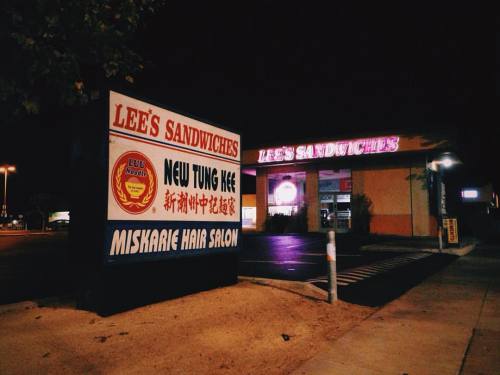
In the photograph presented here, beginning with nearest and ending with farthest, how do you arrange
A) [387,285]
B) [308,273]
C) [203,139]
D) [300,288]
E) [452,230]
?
1. [203,139]
2. [300,288]
3. [387,285]
4. [308,273]
5. [452,230]

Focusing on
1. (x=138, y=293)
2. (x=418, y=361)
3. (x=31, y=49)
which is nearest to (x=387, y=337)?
(x=418, y=361)

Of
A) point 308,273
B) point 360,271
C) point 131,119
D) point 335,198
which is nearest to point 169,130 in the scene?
point 131,119

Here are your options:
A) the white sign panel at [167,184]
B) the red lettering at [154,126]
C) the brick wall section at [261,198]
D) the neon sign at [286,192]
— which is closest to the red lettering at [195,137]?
the white sign panel at [167,184]

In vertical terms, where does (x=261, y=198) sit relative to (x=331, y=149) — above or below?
below

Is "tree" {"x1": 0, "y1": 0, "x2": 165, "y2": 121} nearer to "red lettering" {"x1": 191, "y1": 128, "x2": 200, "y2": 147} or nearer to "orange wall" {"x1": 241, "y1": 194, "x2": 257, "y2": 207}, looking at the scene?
"red lettering" {"x1": 191, "y1": 128, "x2": 200, "y2": 147}

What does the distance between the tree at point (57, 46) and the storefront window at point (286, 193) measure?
2372cm

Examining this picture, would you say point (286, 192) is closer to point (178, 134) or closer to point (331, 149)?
point (331, 149)

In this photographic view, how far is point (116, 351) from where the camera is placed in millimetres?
4043

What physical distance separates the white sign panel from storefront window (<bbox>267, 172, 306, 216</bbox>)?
22627 millimetres

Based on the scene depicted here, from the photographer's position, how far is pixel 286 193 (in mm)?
30516

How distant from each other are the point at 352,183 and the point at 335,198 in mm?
1941

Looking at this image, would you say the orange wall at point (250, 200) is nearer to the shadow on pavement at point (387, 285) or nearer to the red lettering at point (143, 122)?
the shadow on pavement at point (387, 285)

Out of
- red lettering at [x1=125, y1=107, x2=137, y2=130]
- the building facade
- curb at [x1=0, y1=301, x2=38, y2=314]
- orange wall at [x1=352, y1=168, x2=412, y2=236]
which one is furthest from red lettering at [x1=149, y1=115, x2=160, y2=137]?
orange wall at [x1=352, y1=168, x2=412, y2=236]

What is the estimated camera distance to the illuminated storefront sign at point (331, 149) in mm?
24969
